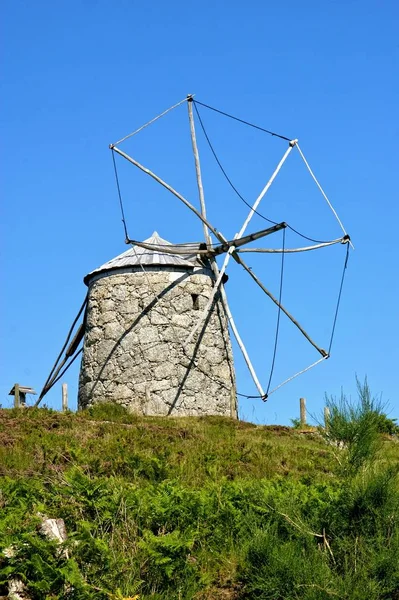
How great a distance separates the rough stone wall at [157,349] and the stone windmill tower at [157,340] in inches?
1.0

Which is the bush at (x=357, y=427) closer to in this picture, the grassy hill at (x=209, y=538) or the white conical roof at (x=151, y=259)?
the grassy hill at (x=209, y=538)

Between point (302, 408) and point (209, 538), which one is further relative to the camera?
point (302, 408)

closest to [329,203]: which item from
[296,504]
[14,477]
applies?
[14,477]

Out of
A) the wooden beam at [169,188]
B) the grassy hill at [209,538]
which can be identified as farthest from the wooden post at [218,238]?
the grassy hill at [209,538]

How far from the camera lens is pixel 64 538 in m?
9.16

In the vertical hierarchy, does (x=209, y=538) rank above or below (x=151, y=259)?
below

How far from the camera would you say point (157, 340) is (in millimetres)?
24469

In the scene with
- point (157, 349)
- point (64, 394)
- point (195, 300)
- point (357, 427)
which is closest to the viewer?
point (357, 427)

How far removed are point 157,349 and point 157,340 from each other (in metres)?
0.25

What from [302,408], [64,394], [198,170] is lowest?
[302,408]

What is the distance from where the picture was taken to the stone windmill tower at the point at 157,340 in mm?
24219

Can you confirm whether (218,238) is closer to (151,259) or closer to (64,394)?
(151,259)

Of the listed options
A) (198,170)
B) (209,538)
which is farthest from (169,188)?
(209,538)

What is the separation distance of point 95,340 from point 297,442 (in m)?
7.20
